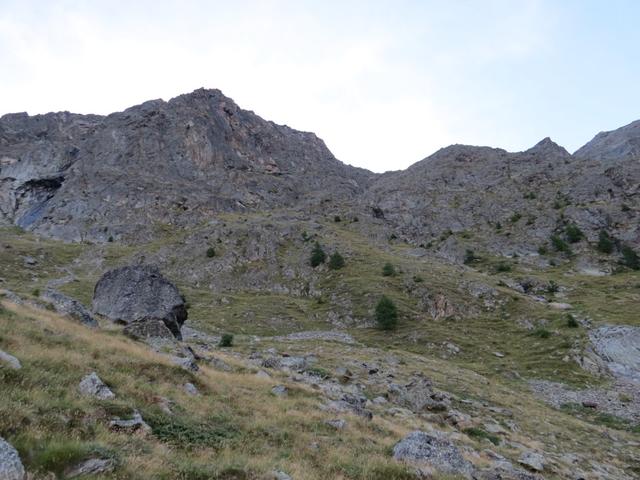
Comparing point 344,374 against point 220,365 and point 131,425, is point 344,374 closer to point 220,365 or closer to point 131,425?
point 220,365

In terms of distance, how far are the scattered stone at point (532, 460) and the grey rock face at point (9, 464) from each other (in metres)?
16.1

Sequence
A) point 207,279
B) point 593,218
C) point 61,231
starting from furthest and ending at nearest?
point 61,231 → point 593,218 → point 207,279

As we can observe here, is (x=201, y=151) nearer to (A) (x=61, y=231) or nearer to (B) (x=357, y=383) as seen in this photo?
(A) (x=61, y=231)

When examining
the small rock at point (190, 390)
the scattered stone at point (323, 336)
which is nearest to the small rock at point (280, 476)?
the small rock at point (190, 390)

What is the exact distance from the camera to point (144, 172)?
146125 millimetres

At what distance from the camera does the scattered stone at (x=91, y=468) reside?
727cm

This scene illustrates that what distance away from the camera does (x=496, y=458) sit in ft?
54.7

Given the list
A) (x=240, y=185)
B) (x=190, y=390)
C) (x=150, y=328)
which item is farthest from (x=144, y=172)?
(x=190, y=390)

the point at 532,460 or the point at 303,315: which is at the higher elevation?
the point at 532,460

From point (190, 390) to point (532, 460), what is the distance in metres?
12.8

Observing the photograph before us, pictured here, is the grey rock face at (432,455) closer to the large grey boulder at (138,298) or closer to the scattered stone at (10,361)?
the scattered stone at (10,361)

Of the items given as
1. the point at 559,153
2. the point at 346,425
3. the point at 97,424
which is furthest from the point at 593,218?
the point at 97,424

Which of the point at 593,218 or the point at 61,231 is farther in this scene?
the point at 61,231

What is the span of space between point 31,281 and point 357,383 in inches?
2371
